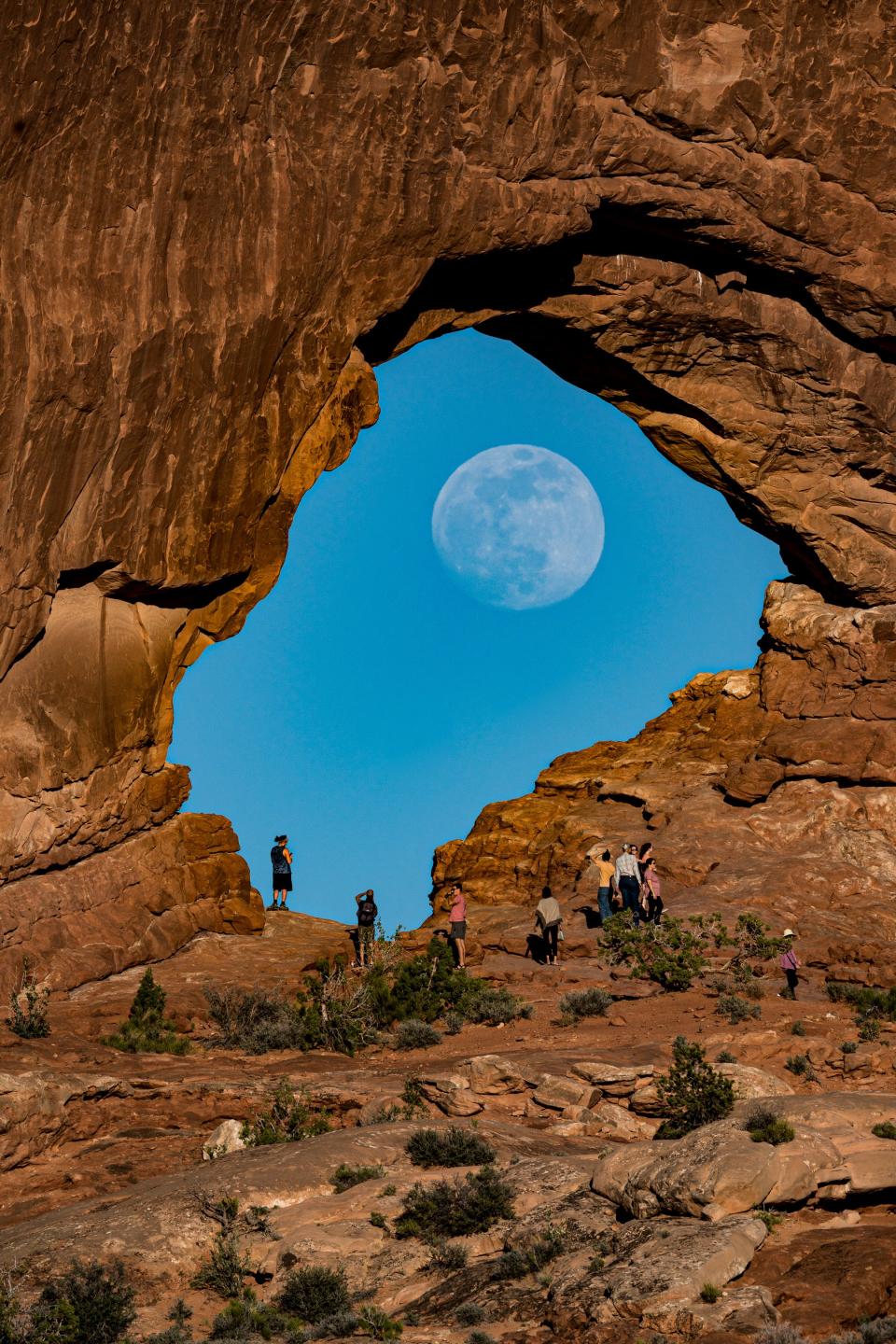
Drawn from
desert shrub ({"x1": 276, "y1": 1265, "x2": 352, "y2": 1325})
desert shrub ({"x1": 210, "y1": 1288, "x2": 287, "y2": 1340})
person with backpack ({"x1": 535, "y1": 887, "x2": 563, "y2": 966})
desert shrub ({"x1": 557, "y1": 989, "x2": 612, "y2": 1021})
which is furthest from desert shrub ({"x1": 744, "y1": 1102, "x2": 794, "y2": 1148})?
person with backpack ({"x1": 535, "y1": 887, "x2": 563, "y2": 966})

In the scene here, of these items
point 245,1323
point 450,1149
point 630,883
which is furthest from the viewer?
point 630,883

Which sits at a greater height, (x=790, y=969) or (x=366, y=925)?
(x=366, y=925)

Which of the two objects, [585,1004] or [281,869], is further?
[281,869]

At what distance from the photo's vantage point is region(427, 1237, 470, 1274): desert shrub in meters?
11.6

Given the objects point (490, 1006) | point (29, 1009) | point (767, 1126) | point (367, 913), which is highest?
point (367, 913)

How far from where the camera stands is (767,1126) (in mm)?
12281

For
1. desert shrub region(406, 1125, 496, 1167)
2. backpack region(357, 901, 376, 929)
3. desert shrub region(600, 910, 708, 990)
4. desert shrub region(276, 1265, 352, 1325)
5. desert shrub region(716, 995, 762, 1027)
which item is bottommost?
desert shrub region(276, 1265, 352, 1325)

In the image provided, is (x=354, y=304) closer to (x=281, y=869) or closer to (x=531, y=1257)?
(x=281, y=869)

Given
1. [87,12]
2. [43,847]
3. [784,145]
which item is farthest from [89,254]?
[784,145]

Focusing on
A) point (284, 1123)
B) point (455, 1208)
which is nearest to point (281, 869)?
point (284, 1123)

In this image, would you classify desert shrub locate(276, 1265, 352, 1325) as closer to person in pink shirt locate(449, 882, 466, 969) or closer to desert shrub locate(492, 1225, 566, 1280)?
desert shrub locate(492, 1225, 566, 1280)

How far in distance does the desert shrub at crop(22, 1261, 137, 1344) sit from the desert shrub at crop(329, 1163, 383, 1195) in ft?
7.65

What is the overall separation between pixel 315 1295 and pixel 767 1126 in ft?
14.1

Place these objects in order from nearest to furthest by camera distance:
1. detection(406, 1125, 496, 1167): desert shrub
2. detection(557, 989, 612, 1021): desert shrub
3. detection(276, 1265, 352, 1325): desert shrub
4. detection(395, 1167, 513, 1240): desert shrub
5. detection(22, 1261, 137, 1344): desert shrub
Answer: detection(22, 1261, 137, 1344): desert shrub
detection(276, 1265, 352, 1325): desert shrub
detection(395, 1167, 513, 1240): desert shrub
detection(406, 1125, 496, 1167): desert shrub
detection(557, 989, 612, 1021): desert shrub
